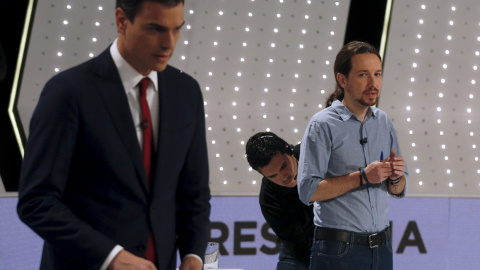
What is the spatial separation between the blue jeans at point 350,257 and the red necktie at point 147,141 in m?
1.00

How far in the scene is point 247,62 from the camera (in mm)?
3836

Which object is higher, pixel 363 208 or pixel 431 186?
pixel 363 208

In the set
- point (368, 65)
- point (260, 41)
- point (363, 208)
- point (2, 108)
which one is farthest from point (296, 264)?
point (2, 108)

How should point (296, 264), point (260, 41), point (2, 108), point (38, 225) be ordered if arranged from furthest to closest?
point (260, 41), point (2, 108), point (296, 264), point (38, 225)

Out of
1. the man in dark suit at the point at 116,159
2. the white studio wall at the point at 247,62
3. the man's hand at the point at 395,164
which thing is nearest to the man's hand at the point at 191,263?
the man in dark suit at the point at 116,159

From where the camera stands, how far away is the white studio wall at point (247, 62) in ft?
12.3

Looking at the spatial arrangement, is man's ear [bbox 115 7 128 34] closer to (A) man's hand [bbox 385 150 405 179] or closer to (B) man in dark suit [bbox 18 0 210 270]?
(B) man in dark suit [bbox 18 0 210 270]

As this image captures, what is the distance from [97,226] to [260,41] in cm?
284

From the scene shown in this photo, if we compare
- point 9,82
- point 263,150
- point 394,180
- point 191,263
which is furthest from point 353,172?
point 9,82

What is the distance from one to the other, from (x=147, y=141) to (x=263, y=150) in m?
1.48

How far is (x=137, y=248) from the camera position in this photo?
1169 mm

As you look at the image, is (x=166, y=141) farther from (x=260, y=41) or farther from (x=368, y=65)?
(x=260, y=41)

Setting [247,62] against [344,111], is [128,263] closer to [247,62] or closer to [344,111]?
[344,111]

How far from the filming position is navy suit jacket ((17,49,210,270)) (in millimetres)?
1099
